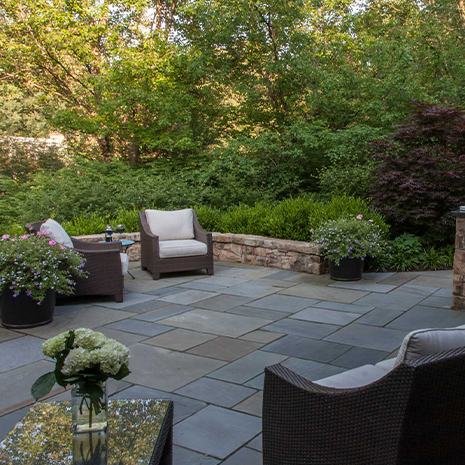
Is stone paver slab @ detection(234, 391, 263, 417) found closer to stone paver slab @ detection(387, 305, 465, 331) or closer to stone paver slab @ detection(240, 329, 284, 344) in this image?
stone paver slab @ detection(240, 329, 284, 344)

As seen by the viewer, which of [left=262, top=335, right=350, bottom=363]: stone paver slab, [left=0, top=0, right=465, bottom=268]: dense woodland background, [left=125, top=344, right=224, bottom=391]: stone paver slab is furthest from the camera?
[left=0, top=0, right=465, bottom=268]: dense woodland background

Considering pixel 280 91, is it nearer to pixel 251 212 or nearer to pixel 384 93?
pixel 384 93

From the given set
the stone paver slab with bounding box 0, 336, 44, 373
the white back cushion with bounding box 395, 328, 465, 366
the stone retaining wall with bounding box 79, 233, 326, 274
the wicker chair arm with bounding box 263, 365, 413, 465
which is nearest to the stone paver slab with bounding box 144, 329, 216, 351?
the stone paver slab with bounding box 0, 336, 44, 373

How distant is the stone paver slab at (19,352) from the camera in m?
3.48

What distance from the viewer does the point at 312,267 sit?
250 inches

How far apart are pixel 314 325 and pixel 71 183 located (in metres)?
5.71

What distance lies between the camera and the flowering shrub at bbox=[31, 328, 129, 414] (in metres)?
1.61

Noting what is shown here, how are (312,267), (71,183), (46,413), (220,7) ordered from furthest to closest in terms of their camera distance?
1. (220,7)
2. (71,183)
3. (312,267)
4. (46,413)

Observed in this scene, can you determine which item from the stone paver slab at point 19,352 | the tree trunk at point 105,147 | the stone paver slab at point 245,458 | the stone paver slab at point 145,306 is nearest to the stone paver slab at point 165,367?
the stone paver slab at point 19,352

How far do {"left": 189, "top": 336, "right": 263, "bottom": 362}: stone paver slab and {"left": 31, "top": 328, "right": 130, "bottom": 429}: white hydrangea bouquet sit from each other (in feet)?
6.36

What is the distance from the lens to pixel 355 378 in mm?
2088

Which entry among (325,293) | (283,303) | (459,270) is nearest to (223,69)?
(325,293)

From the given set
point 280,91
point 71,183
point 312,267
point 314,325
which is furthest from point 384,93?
point 314,325

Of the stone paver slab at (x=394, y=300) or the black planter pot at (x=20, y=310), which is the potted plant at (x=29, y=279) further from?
the stone paver slab at (x=394, y=300)
